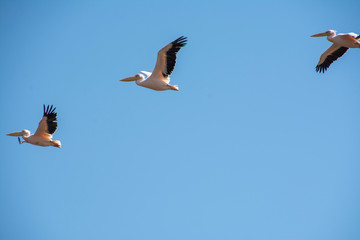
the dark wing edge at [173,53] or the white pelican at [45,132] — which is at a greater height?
the dark wing edge at [173,53]

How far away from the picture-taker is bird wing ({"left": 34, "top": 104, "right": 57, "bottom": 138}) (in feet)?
45.4

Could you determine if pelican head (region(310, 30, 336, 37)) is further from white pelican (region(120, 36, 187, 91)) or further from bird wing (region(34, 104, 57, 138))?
bird wing (region(34, 104, 57, 138))

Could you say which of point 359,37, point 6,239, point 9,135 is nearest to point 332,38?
point 359,37

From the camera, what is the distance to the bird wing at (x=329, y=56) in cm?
1583

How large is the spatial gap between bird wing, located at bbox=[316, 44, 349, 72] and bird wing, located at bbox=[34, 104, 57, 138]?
8682mm

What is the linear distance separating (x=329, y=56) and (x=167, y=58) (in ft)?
19.3

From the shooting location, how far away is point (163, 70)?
13.8 meters

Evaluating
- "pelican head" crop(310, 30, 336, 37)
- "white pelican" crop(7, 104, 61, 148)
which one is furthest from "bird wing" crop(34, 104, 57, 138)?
"pelican head" crop(310, 30, 336, 37)

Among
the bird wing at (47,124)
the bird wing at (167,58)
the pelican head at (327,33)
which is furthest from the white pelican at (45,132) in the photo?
the pelican head at (327,33)

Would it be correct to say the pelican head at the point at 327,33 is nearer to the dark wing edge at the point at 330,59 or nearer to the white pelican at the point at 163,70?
the dark wing edge at the point at 330,59

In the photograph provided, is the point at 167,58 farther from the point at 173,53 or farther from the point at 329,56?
the point at 329,56

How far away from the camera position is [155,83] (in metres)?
14.0

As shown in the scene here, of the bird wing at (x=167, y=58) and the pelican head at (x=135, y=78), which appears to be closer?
the bird wing at (x=167, y=58)

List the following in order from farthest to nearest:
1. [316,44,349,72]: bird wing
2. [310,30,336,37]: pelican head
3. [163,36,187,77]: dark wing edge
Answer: [316,44,349,72]: bird wing, [310,30,336,37]: pelican head, [163,36,187,77]: dark wing edge
